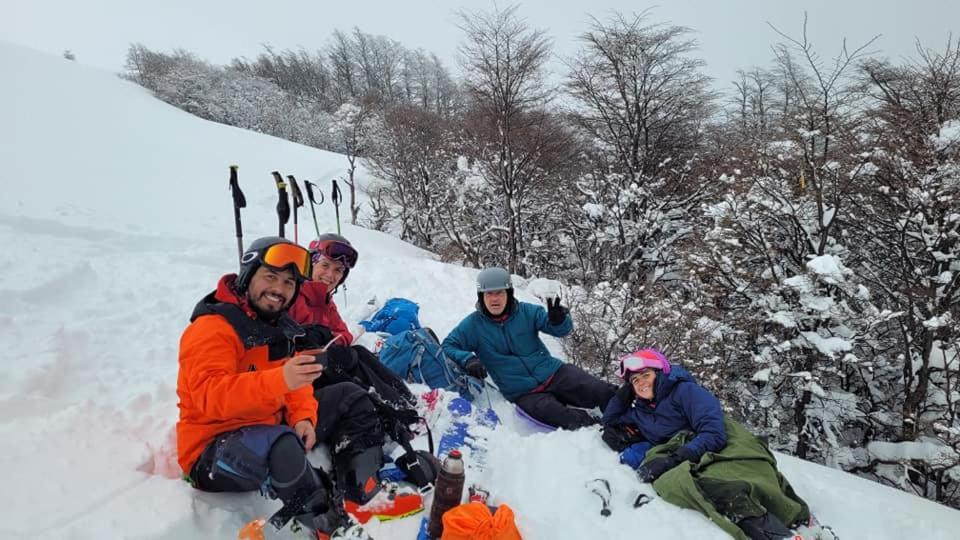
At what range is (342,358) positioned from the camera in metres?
3.70

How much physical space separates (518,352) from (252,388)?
2.76m

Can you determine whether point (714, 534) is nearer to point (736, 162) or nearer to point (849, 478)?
point (849, 478)

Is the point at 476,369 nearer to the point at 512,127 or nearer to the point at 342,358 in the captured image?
the point at 342,358

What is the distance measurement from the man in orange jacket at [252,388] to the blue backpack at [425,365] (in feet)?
6.26

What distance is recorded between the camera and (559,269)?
17703 mm

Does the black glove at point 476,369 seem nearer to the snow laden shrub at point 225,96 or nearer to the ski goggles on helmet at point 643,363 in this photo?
the ski goggles on helmet at point 643,363

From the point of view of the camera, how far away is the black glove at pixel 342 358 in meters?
3.62

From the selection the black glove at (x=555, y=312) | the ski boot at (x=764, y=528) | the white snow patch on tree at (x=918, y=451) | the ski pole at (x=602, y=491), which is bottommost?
the white snow patch on tree at (x=918, y=451)

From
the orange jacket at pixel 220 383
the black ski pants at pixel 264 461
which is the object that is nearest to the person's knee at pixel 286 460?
the black ski pants at pixel 264 461

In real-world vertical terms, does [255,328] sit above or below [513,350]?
above

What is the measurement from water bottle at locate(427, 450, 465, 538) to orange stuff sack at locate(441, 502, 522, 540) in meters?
0.09

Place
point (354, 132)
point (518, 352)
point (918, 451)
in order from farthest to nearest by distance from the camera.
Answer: point (354, 132) < point (918, 451) < point (518, 352)

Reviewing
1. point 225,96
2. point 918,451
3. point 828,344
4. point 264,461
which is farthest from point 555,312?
point 225,96

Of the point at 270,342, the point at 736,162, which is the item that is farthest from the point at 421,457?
the point at 736,162
